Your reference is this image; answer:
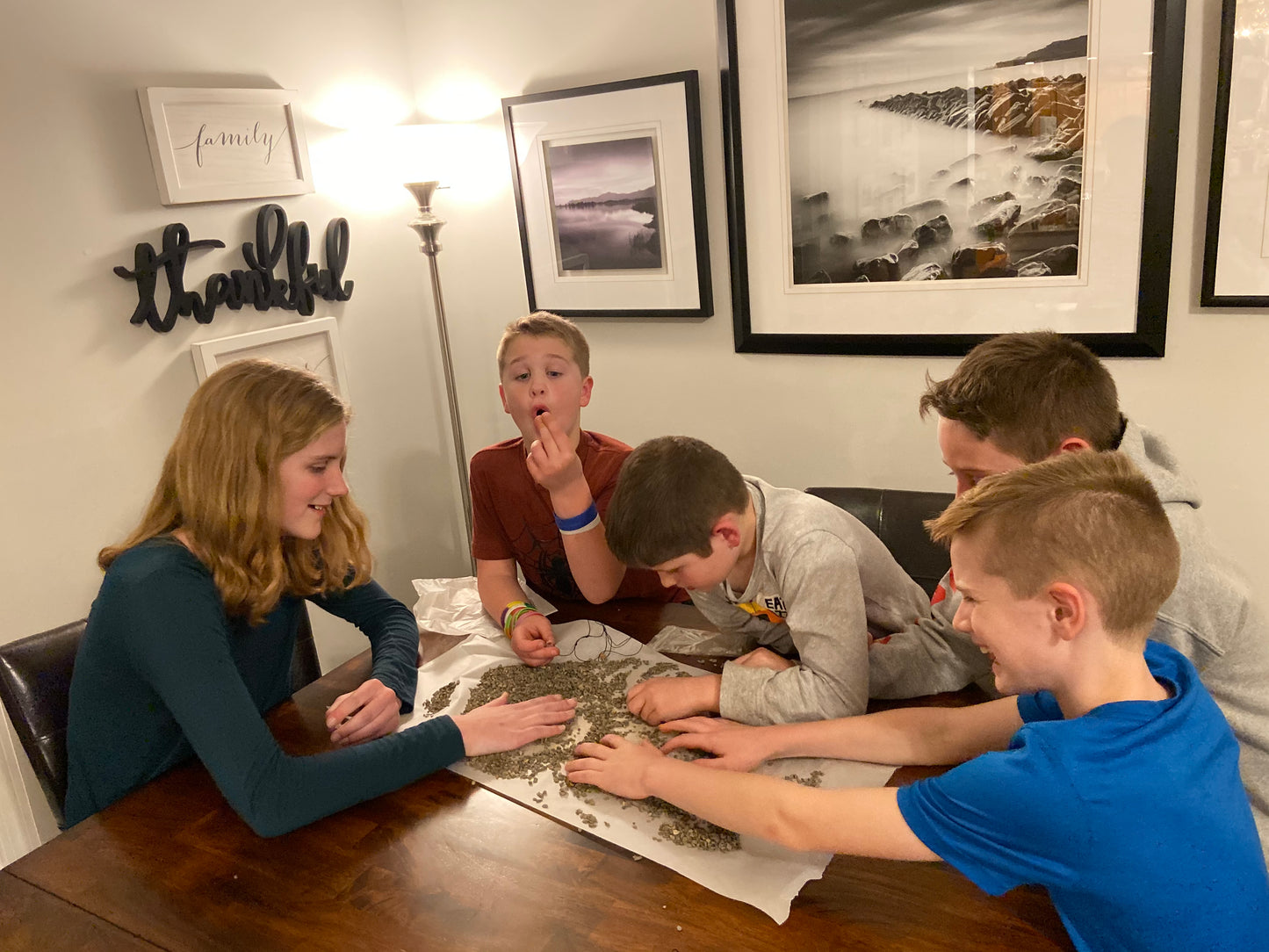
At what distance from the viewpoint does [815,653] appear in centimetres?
132

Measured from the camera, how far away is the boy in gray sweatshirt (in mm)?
1310

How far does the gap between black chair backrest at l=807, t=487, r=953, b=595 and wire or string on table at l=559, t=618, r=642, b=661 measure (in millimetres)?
618

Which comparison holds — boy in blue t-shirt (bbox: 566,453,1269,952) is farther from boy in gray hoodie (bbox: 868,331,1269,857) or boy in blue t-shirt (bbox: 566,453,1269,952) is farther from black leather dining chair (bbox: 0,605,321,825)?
black leather dining chair (bbox: 0,605,321,825)

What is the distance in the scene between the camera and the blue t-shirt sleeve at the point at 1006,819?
860 millimetres

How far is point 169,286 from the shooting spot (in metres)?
2.28

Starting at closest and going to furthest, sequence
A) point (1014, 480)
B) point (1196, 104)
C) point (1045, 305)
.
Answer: point (1014, 480) → point (1196, 104) → point (1045, 305)

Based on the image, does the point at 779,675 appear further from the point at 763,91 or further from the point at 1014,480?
the point at 763,91

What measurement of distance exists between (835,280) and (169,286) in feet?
5.58

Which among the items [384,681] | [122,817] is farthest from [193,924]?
[384,681]

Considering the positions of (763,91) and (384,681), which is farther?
(763,91)

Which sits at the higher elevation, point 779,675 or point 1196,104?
point 1196,104

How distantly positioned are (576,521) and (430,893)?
79 cm

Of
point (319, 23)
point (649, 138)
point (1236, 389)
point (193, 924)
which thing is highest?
point (319, 23)

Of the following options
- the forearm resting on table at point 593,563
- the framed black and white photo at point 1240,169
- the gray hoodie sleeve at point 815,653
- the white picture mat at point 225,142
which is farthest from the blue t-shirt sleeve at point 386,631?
the framed black and white photo at point 1240,169
